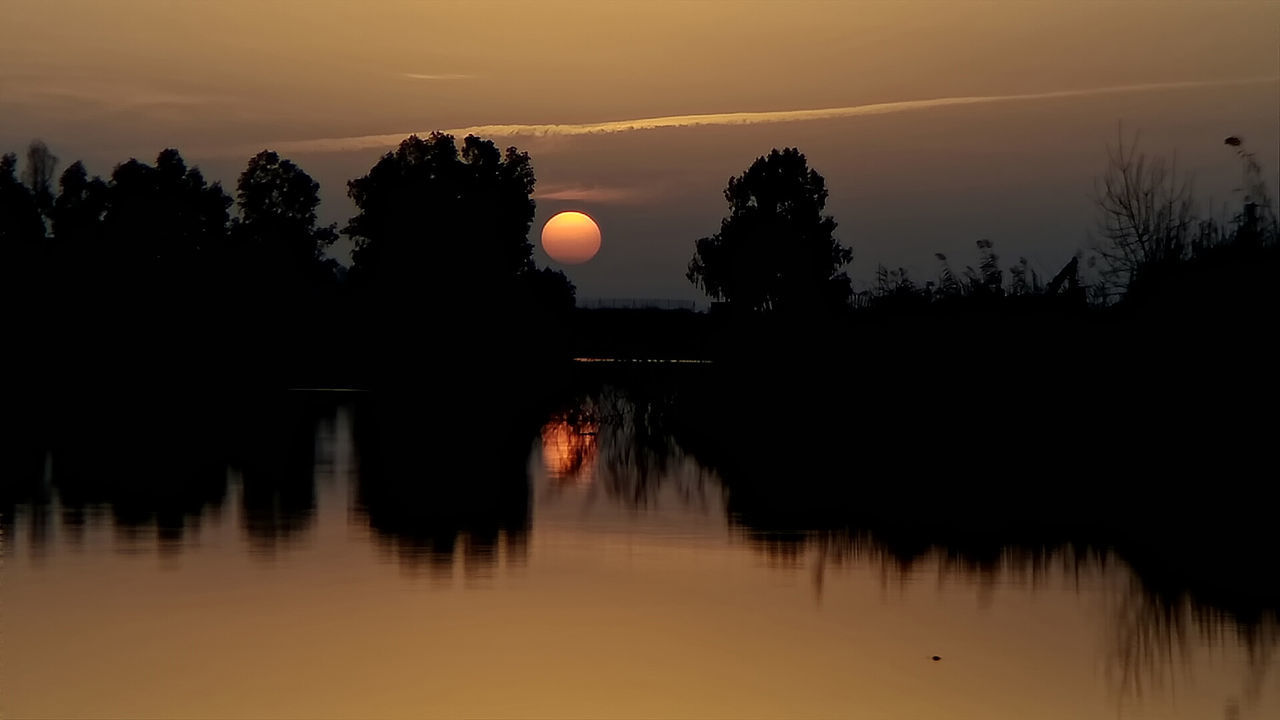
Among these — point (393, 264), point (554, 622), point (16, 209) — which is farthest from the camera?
point (16, 209)

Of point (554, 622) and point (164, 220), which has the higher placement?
point (164, 220)

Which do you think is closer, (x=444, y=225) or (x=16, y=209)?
(x=444, y=225)

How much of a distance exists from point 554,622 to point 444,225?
230 ft

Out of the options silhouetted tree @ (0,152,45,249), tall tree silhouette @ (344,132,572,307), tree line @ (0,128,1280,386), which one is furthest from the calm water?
silhouetted tree @ (0,152,45,249)

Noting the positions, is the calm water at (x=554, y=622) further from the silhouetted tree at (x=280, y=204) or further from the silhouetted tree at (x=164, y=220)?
the silhouetted tree at (x=280, y=204)

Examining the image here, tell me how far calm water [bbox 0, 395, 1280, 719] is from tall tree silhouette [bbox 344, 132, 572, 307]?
52406 millimetres

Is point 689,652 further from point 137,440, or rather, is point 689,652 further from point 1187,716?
point 137,440

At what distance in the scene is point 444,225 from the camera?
268 feet

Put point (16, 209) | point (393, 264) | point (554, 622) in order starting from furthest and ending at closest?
1. point (16, 209)
2. point (393, 264)
3. point (554, 622)

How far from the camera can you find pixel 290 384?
203 feet

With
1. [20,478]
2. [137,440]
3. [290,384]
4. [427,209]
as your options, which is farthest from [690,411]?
[427,209]

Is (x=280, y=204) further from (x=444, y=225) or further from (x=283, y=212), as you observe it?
(x=444, y=225)

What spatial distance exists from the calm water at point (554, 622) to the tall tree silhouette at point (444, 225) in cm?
5241

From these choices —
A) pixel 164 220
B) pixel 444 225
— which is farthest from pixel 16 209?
pixel 444 225
